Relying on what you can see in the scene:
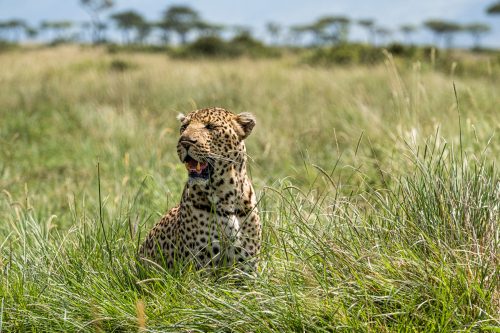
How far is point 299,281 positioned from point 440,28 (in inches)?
2996

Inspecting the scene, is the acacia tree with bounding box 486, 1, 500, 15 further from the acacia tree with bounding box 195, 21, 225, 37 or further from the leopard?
the leopard

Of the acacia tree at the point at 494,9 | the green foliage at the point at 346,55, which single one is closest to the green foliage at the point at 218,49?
the green foliage at the point at 346,55

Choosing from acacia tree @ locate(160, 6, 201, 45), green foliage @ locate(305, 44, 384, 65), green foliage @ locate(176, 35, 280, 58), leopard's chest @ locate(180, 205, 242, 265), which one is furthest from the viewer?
acacia tree @ locate(160, 6, 201, 45)

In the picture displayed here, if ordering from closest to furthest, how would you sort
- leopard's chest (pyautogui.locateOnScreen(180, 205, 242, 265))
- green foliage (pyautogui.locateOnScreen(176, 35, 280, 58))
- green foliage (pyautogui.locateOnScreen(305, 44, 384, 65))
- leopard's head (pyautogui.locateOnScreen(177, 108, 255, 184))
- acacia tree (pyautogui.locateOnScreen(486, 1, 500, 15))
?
leopard's head (pyautogui.locateOnScreen(177, 108, 255, 184)), leopard's chest (pyautogui.locateOnScreen(180, 205, 242, 265)), green foliage (pyautogui.locateOnScreen(305, 44, 384, 65)), green foliage (pyautogui.locateOnScreen(176, 35, 280, 58)), acacia tree (pyautogui.locateOnScreen(486, 1, 500, 15))

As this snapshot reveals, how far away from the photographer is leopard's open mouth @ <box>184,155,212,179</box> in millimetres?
3367

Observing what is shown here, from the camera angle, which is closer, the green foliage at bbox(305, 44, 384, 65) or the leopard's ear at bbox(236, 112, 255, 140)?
the leopard's ear at bbox(236, 112, 255, 140)

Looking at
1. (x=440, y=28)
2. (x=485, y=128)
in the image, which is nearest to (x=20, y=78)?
(x=485, y=128)

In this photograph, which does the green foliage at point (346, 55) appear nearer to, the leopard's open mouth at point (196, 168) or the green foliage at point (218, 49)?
the green foliage at point (218, 49)

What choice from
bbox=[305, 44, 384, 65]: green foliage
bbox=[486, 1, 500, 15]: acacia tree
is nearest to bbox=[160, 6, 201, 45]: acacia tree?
bbox=[486, 1, 500, 15]: acacia tree

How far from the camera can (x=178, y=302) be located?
3.13 meters

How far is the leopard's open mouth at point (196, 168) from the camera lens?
3.37 meters

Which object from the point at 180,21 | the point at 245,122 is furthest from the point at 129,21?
the point at 245,122

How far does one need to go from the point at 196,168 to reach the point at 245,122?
35cm

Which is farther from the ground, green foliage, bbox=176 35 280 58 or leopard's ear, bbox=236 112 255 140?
leopard's ear, bbox=236 112 255 140
